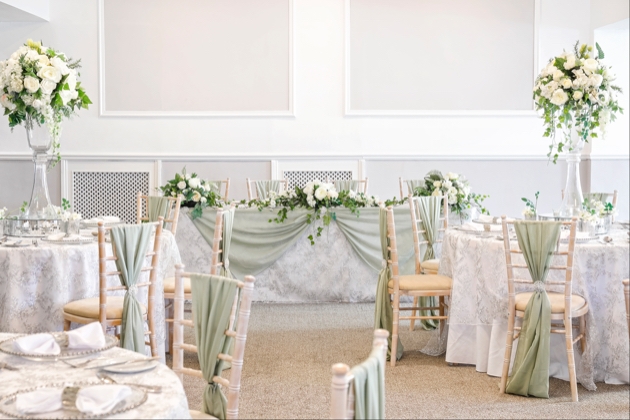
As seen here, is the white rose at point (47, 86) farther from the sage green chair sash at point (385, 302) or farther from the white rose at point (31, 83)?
the sage green chair sash at point (385, 302)

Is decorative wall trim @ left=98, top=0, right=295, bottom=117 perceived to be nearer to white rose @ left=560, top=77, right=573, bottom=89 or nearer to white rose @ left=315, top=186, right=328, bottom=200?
white rose @ left=315, top=186, right=328, bottom=200

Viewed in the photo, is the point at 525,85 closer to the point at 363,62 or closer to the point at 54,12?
the point at 363,62

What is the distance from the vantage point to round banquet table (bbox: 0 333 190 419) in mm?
1733

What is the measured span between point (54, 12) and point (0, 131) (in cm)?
148

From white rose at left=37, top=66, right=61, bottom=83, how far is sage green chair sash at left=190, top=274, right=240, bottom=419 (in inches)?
91.9

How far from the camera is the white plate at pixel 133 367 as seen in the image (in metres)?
1.98

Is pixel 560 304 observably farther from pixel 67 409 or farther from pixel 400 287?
pixel 67 409

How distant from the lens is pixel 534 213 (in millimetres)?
5020

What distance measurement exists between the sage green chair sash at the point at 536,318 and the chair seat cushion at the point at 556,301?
0.06 meters

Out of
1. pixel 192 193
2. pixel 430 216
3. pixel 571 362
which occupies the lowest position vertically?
pixel 571 362

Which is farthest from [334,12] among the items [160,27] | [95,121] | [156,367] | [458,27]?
[156,367]

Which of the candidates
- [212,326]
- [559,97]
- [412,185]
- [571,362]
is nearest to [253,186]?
[412,185]

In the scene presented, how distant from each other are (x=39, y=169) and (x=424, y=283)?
2.47 m

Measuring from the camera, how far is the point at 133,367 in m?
2.02
